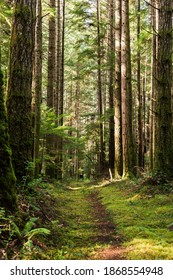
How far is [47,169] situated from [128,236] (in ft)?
42.7

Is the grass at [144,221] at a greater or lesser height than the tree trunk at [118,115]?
lesser

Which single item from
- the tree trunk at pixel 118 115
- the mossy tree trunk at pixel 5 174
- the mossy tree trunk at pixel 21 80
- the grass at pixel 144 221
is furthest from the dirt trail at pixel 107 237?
the tree trunk at pixel 118 115

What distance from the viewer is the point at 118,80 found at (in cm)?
1638

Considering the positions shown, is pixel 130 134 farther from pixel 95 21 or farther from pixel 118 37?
pixel 95 21

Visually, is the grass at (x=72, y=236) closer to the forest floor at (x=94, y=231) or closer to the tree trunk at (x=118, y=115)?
the forest floor at (x=94, y=231)

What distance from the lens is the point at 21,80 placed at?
780cm

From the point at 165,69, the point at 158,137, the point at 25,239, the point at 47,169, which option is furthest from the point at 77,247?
the point at 47,169

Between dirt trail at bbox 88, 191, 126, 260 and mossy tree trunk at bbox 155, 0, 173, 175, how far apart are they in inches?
107

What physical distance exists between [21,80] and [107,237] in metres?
4.16

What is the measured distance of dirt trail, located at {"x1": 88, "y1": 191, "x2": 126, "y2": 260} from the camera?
4953 millimetres

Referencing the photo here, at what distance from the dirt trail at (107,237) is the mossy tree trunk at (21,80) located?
7.44 ft

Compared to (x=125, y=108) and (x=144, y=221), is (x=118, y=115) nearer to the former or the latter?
(x=125, y=108)

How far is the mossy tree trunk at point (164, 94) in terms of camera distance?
413 inches

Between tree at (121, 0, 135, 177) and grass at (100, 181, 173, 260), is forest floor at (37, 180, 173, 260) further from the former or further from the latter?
tree at (121, 0, 135, 177)
